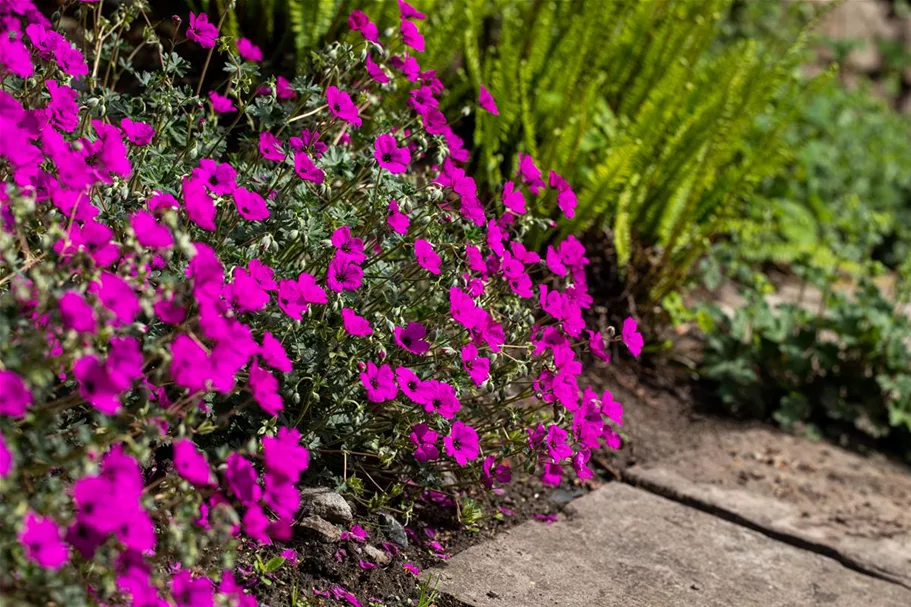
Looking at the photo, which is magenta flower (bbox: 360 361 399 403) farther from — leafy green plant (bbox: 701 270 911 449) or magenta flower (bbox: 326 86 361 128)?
leafy green plant (bbox: 701 270 911 449)

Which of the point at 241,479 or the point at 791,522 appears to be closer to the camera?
the point at 241,479

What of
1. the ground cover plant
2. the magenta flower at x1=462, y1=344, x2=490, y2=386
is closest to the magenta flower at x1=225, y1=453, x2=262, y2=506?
the ground cover plant

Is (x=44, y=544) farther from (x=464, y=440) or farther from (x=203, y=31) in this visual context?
(x=203, y=31)

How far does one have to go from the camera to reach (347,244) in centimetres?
200

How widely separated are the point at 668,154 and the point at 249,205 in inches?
89.4

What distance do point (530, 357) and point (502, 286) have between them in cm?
17

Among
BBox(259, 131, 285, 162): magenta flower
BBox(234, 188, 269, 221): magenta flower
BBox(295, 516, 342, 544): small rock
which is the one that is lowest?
BBox(295, 516, 342, 544): small rock

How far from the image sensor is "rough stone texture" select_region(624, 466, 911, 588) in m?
2.76

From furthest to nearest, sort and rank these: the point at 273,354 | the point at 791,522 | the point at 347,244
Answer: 1. the point at 791,522
2. the point at 347,244
3. the point at 273,354

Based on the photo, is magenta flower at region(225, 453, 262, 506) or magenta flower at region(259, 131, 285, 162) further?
magenta flower at region(259, 131, 285, 162)

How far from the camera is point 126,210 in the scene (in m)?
2.03

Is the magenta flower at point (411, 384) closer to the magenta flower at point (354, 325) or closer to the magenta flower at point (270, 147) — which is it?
the magenta flower at point (354, 325)

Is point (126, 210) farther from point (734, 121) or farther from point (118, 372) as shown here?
point (734, 121)

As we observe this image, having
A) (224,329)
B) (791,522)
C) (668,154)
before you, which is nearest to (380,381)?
(224,329)
